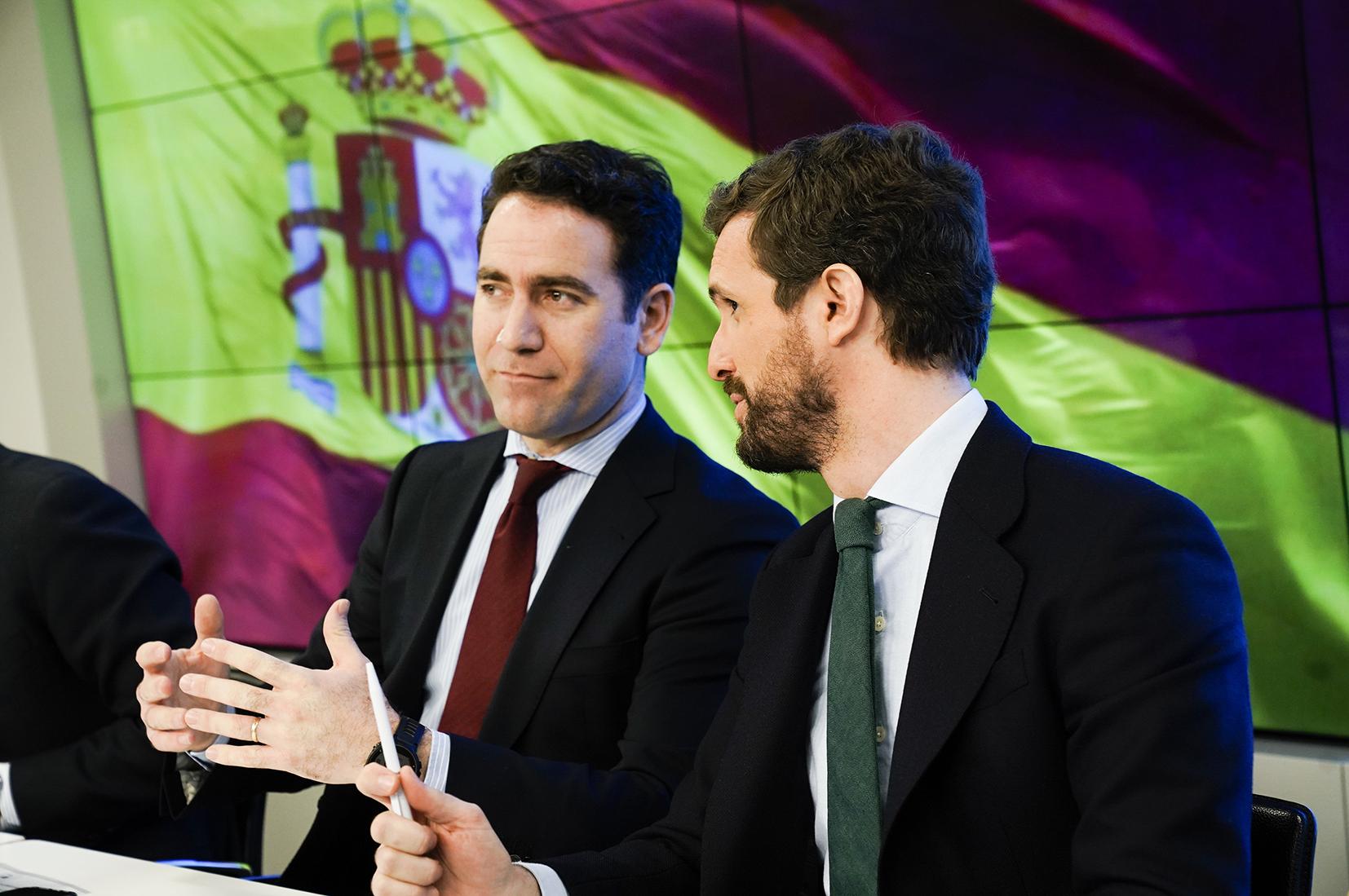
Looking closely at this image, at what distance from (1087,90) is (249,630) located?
3.03 metres

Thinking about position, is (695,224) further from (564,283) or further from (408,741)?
(408,741)

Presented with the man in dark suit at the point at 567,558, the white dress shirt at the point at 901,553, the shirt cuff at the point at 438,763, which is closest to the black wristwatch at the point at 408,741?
the shirt cuff at the point at 438,763

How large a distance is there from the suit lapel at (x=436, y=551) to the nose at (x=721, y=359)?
2.29 ft

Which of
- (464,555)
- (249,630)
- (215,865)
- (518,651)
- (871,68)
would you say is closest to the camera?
(215,865)

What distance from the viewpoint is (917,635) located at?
1459 millimetres

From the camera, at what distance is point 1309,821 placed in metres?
1.42

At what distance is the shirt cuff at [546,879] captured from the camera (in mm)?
1490

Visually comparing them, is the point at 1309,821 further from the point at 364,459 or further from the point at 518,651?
the point at 364,459

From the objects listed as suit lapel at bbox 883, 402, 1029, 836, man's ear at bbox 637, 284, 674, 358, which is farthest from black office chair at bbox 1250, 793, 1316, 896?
man's ear at bbox 637, 284, 674, 358

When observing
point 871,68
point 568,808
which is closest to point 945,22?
point 871,68

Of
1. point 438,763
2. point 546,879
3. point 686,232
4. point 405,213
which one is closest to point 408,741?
point 438,763

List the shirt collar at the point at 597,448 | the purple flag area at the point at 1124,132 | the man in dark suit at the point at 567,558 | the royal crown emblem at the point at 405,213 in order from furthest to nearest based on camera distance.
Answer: the royal crown emblem at the point at 405,213, the purple flag area at the point at 1124,132, the shirt collar at the point at 597,448, the man in dark suit at the point at 567,558

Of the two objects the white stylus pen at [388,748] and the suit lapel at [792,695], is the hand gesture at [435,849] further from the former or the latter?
the suit lapel at [792,695]

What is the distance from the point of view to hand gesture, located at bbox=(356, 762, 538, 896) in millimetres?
1311
